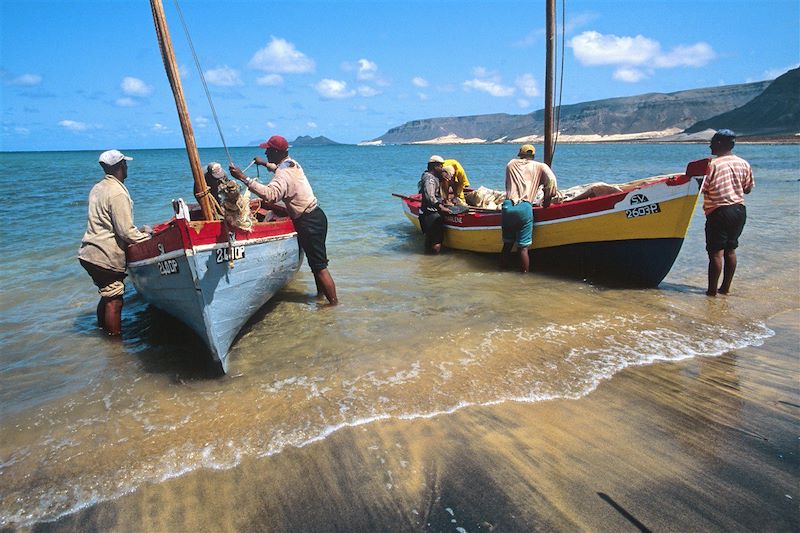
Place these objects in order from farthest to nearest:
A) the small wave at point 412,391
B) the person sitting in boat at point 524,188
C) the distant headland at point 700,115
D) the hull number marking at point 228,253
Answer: the distant headland at point 700,115 < the person sitting in boat at point 524,188 < the hull number marking at point 228,253 < the small wave at point 412,391

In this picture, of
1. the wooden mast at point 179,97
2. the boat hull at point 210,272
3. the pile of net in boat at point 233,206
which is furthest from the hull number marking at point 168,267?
the wooden mast at point 179,97

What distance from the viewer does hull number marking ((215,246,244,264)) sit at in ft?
16.3

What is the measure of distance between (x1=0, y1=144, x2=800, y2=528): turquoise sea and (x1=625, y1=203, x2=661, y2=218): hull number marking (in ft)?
4.09

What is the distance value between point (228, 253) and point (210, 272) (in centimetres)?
29

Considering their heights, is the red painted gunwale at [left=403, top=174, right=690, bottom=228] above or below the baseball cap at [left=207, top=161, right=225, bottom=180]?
below

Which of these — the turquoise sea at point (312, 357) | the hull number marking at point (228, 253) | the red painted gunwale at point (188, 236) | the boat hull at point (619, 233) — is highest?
the red painted gunwale at point (188, 236)

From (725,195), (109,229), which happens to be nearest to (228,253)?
(109,229)

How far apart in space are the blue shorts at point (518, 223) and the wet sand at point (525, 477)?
15.4 feet

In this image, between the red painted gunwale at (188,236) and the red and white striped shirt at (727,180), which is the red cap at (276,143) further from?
the red and white striped shirt at (727,180)

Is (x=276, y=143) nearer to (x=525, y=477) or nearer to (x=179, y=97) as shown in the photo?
(x=179, y=97)

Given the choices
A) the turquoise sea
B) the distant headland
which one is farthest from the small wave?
the distant headland

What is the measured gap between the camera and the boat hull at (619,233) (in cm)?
697

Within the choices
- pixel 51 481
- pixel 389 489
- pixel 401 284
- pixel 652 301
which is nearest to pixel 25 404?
pixel 51 481

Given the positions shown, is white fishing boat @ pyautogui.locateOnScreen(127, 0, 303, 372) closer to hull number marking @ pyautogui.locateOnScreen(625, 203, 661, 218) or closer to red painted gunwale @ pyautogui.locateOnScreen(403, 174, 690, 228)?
red painted gunwale @ pyautogui.locateOnScreen(403, 174, 690, 228)
